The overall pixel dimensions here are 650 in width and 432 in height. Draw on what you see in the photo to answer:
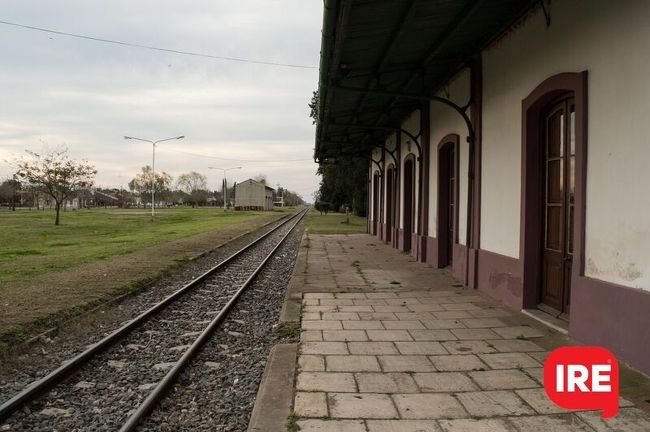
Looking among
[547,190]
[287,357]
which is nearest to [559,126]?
[547,190]

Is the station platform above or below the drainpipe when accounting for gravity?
below

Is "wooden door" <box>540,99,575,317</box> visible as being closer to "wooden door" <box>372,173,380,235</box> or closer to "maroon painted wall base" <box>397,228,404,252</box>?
"maroon painted wall base" <box>397,228,404,252</box>

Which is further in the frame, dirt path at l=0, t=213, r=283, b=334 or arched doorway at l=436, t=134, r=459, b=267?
arched doorway at l=436, t=134, r=459, b=267

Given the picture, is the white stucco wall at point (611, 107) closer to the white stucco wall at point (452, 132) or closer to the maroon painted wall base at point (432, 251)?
the white stucco wall at point (452, 132)

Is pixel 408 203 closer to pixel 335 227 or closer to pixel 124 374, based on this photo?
pixel 124 374

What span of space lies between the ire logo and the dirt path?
6279 millimetres

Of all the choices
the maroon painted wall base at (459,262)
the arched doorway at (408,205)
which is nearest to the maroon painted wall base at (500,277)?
the maroon painted wall base at (459,262)

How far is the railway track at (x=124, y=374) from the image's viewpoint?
4.29 m

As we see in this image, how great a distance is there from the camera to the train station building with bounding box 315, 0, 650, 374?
477 cm

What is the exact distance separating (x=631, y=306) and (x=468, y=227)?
16.3 feet

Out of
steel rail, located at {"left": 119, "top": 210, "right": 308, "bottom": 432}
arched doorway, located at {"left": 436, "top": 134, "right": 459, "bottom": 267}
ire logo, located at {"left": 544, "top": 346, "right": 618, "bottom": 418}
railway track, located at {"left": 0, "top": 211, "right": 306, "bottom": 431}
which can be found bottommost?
railway track, located at {"left": 0, "top": 211, "right": 306, "bottom": 431}

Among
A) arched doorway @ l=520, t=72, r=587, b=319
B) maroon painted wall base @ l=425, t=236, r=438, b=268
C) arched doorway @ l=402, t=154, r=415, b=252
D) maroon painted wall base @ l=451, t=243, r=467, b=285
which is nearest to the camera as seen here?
arched doorway @ l=520, t=72, r=587, b=319

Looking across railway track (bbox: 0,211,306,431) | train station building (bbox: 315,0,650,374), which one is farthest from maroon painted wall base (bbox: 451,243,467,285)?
railway track (bbox: 0,211,306,431)

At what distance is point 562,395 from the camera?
3.93m
